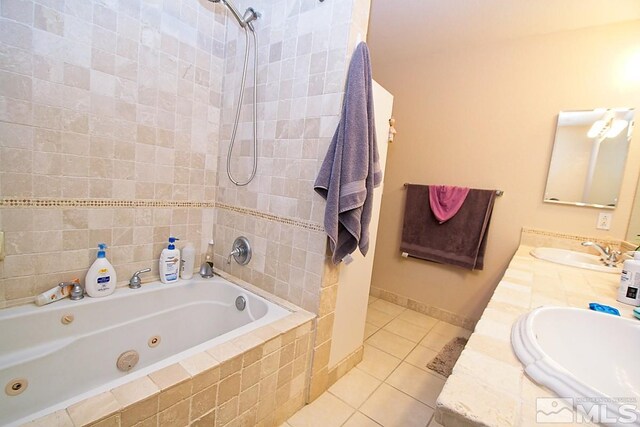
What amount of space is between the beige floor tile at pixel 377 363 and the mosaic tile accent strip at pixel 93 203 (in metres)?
1.55

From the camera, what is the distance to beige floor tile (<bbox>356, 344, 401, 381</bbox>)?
1804 mm

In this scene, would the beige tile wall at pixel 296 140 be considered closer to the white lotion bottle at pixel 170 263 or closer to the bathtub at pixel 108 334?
the bathtub at pixel 108 334

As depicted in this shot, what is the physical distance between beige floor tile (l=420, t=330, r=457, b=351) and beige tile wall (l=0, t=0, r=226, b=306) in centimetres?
196

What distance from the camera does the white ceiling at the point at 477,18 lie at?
5.72 ft

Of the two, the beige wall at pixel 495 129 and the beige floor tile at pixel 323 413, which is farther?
the beige wall at pixel 495 129

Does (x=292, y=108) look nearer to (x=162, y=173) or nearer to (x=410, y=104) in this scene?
Answer: (x=162, y=173)

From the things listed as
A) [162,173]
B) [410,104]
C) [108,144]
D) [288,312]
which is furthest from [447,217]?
[108,144]

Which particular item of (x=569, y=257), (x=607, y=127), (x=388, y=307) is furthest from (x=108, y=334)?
(x=607, y=127)

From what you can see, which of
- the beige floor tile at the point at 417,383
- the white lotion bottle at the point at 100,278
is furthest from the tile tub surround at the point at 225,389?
the white lotion bottle at the point at 100,278

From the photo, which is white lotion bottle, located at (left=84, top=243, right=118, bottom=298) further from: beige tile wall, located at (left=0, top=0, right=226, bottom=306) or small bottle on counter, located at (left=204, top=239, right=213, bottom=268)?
small bottle on counter, located at (left=204, top=239, right=213, bottom=268)

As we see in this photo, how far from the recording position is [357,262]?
1.67 meters

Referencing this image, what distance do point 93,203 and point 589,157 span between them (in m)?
3.08

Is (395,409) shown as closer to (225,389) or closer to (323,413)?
(323,413)

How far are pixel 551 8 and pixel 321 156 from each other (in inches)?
71.9
